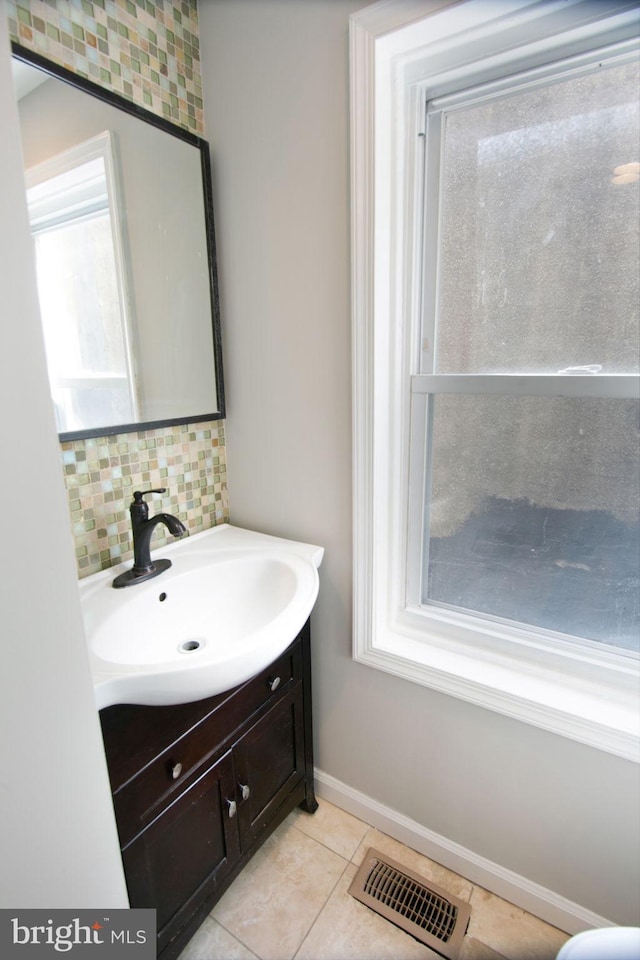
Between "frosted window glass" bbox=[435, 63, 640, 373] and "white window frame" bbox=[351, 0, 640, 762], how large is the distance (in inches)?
2.8

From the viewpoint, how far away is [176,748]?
94 centimetres

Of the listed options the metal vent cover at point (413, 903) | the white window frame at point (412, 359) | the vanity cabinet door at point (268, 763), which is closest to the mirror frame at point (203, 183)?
the white window frame at point (412, 359)

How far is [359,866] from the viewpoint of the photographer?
4.32 ft

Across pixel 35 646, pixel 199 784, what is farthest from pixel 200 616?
pixel 35 646

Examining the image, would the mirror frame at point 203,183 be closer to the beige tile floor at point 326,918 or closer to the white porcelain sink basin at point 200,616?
the white porcelain sink basin at point 200,616

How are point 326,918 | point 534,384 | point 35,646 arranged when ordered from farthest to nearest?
1. point 326,918
2. point 534,384
3. point 35,646

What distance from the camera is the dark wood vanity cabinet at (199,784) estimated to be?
87 centimetres

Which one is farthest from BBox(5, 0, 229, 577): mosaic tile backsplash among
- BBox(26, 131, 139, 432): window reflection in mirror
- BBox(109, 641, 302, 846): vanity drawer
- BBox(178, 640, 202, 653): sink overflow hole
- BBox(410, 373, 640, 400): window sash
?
BBox(410, 373, 640, 400): window sash

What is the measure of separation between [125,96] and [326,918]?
2120 mm

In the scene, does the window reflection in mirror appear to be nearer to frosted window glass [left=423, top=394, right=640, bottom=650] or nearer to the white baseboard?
frosted window glass [left=423, top=394, right=640, bottom=650]

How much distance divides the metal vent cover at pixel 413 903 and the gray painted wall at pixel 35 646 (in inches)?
36.8

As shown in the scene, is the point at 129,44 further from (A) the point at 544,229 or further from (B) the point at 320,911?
(B) the point at 320,911

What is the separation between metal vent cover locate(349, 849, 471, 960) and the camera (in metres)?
1.14

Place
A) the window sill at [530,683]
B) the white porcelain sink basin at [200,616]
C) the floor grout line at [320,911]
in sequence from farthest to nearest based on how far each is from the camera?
the floor grout line at [320,911] → the window sill at [530,683] → the white porcelain sink basin at [200,616]
